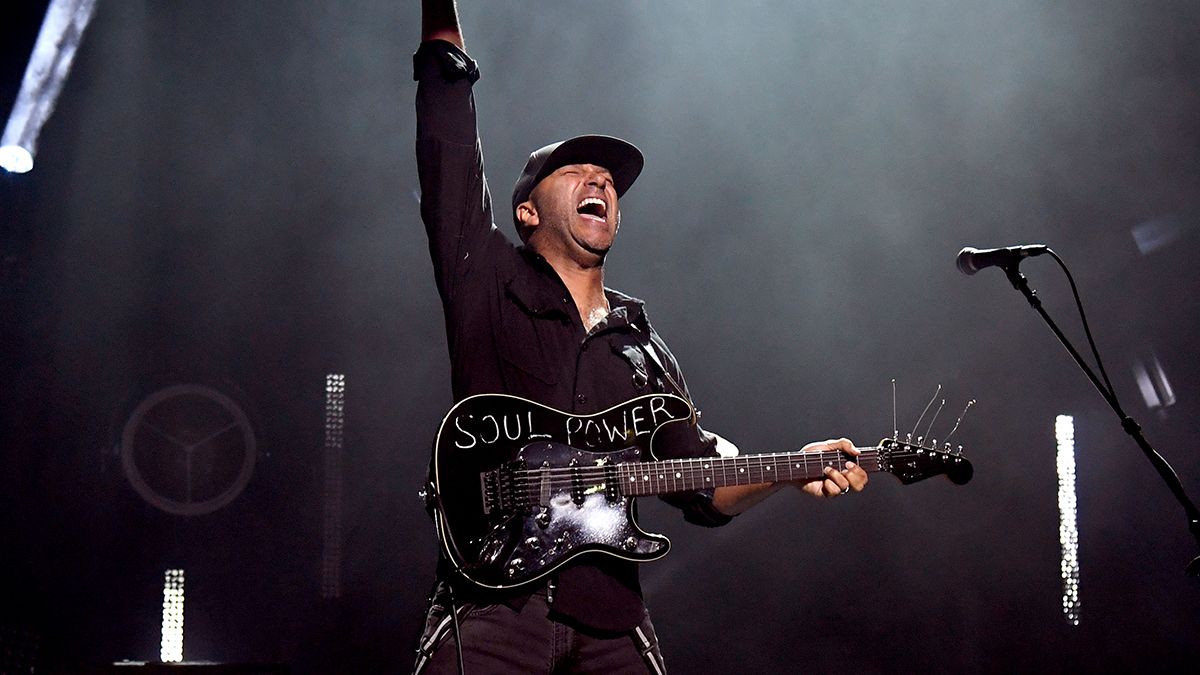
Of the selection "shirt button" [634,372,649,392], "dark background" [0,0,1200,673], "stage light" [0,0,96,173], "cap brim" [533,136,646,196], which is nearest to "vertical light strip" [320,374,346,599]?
"dark background" [0,0,1200,673]

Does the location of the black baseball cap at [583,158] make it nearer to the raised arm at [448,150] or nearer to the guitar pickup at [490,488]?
the raised arm at [448,150]

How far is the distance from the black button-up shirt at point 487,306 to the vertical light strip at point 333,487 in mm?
2954

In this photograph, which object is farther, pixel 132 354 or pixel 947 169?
pixel 947 169

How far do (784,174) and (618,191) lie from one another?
298cm

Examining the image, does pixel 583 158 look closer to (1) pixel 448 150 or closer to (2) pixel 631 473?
(1) pixel 448 150

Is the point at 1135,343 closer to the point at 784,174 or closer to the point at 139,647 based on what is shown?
the point at 784,174

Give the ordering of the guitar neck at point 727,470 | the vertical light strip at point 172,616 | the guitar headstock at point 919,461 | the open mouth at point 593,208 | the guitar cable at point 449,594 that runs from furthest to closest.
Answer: the vertical light strip at point 172,616
the open mouth at point 593,208
the guitar headstock at point 919,461
the guitar neck at point 727,470
the guitar cable at point 449,594

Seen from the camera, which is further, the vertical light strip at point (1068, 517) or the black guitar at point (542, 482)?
the vertical light strip at point (1068, 517)

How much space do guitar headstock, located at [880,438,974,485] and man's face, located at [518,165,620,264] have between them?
1008 millimetres

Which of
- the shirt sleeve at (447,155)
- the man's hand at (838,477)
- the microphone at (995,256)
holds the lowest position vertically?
the man's hand at (838,477)

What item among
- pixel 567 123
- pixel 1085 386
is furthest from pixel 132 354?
pixel 1085 386

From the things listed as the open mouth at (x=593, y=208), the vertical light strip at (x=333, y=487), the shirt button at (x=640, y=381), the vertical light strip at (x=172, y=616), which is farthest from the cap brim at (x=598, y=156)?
the vertical light strip at (x=172, y=616)

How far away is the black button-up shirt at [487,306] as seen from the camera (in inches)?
96.1

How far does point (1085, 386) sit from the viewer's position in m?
5.68
